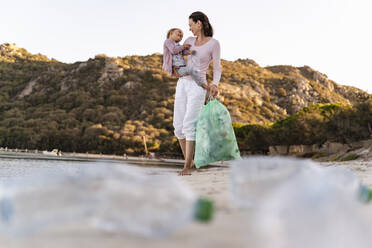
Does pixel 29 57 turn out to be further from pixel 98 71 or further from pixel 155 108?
pixel 155 108

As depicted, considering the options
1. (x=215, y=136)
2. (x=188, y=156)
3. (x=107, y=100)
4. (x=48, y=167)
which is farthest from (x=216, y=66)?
(x=107, y=100)

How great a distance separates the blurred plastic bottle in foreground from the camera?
3.43ft

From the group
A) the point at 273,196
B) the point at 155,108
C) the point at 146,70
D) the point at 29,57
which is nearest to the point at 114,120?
the point at 155,108

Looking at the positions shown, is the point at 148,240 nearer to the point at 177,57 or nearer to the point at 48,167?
the point at 177,57

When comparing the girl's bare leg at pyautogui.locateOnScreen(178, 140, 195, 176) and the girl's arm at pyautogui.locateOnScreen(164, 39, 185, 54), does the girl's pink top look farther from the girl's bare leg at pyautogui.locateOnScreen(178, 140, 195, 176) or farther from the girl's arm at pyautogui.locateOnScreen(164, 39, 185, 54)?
the girl's bare leg at pyautogui.locateOnScreen(178, 140, 195, 176)

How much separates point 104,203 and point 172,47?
352 cm

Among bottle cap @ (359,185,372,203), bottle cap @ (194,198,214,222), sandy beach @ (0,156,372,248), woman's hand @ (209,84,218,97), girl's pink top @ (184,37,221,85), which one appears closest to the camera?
sandy beach @ (0,156,372,248)

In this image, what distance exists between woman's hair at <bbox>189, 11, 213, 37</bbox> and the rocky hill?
1716 inches

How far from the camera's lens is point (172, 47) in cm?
438

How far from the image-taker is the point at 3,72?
63.9 meters

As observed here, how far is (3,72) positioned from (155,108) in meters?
31.2

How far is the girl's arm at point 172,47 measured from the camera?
4371 mm

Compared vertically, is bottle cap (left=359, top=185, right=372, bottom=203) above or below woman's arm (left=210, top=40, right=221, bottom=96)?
below

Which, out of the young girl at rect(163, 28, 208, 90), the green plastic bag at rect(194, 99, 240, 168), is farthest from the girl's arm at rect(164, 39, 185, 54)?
the green plastic bag at rect(194, 99, 240, 168)
